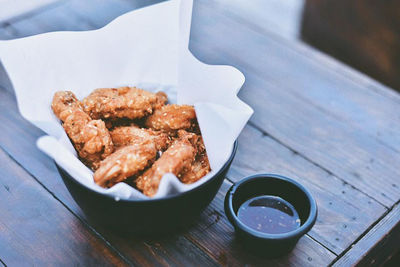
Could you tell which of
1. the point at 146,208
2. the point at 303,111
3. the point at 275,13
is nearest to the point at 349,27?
the point at 275,13

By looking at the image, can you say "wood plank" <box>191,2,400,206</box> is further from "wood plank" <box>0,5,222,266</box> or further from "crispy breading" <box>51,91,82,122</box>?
"crispy breading" <box>51,91,82,122</box>

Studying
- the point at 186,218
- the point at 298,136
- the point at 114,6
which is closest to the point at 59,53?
the point at 186,218

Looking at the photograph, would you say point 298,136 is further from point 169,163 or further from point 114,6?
point 114,6

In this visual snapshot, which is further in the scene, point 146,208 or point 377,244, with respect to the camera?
point 377,244

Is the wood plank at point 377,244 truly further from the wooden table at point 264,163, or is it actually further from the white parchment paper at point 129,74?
the white parchment paper at point 129,74

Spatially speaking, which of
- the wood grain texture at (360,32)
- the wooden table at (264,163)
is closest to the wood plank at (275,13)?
the wood grain texture at (360,32)

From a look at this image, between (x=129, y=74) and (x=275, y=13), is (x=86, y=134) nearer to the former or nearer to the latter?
(x=129, y=74)

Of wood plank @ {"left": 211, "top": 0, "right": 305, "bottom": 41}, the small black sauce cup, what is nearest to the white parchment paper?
the small black sauce cup
